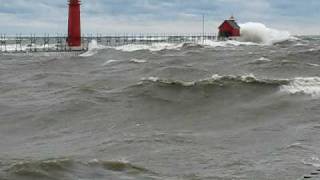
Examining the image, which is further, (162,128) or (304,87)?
(304,87)

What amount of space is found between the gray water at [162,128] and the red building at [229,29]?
57.6 meters

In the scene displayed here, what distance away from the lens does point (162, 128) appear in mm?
17828

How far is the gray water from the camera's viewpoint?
12.3 m

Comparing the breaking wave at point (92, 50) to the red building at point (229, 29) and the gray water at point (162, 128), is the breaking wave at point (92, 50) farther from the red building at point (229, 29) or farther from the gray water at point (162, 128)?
the gray water at point (162, 128)

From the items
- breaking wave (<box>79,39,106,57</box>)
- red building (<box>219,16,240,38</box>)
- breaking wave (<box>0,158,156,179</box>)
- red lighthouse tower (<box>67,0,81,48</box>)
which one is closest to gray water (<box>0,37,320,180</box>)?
breaking wave (<box>0,158,156,179</box>)

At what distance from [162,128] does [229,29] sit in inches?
2902

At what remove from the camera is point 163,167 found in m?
12.7

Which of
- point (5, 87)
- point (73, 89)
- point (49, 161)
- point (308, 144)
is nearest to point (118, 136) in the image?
point (49, 161)

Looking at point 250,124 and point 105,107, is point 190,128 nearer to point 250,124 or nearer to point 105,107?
point 250,124

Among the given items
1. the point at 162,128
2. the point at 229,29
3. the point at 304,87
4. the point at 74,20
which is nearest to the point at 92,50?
the point at 74,20

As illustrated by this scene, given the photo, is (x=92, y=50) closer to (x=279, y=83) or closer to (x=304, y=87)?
(x=279, y=83)

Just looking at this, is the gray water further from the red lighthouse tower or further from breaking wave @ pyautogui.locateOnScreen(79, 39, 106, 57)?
the red lighthouse tower

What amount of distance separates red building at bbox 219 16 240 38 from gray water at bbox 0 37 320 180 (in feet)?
189

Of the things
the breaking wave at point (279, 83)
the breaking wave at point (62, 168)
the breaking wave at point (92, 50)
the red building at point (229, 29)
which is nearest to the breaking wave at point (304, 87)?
the breaking wave at point (279, 83)
